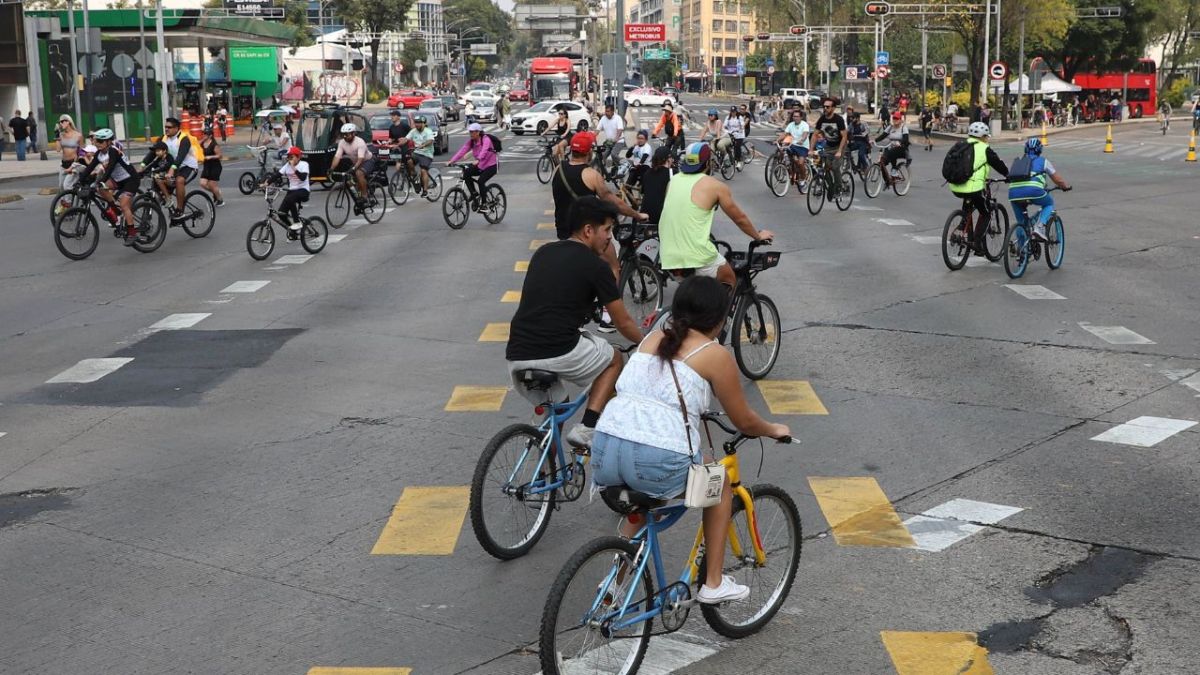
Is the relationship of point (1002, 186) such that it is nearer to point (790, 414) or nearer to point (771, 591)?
point (790, 414)

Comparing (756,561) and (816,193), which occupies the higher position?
(816,193)

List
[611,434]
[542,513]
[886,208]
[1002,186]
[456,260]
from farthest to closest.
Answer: [1002,186] → [886,208] → [456,260] → [542,513] → [611,434]

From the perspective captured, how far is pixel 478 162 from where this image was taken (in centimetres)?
2381

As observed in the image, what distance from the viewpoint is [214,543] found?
7.44m

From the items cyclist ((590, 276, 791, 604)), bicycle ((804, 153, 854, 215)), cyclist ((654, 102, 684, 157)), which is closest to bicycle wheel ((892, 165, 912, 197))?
bicycle ((804, 153, 854, 215))

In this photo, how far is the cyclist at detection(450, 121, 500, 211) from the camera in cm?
2342

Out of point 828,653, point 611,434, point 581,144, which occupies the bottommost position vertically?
point 828,653

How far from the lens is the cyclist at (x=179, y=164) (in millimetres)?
→ 22259

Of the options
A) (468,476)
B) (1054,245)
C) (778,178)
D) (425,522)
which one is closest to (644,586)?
(425,522)

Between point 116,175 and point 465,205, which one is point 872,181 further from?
point 116,175

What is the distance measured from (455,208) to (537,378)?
56.0 feet

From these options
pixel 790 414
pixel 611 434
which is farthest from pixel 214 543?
pixel 790 414

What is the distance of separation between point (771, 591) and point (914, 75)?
342 ft

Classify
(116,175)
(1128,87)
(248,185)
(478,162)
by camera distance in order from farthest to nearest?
(1128,87) → (248,185) → (478,162) → (116,175)
